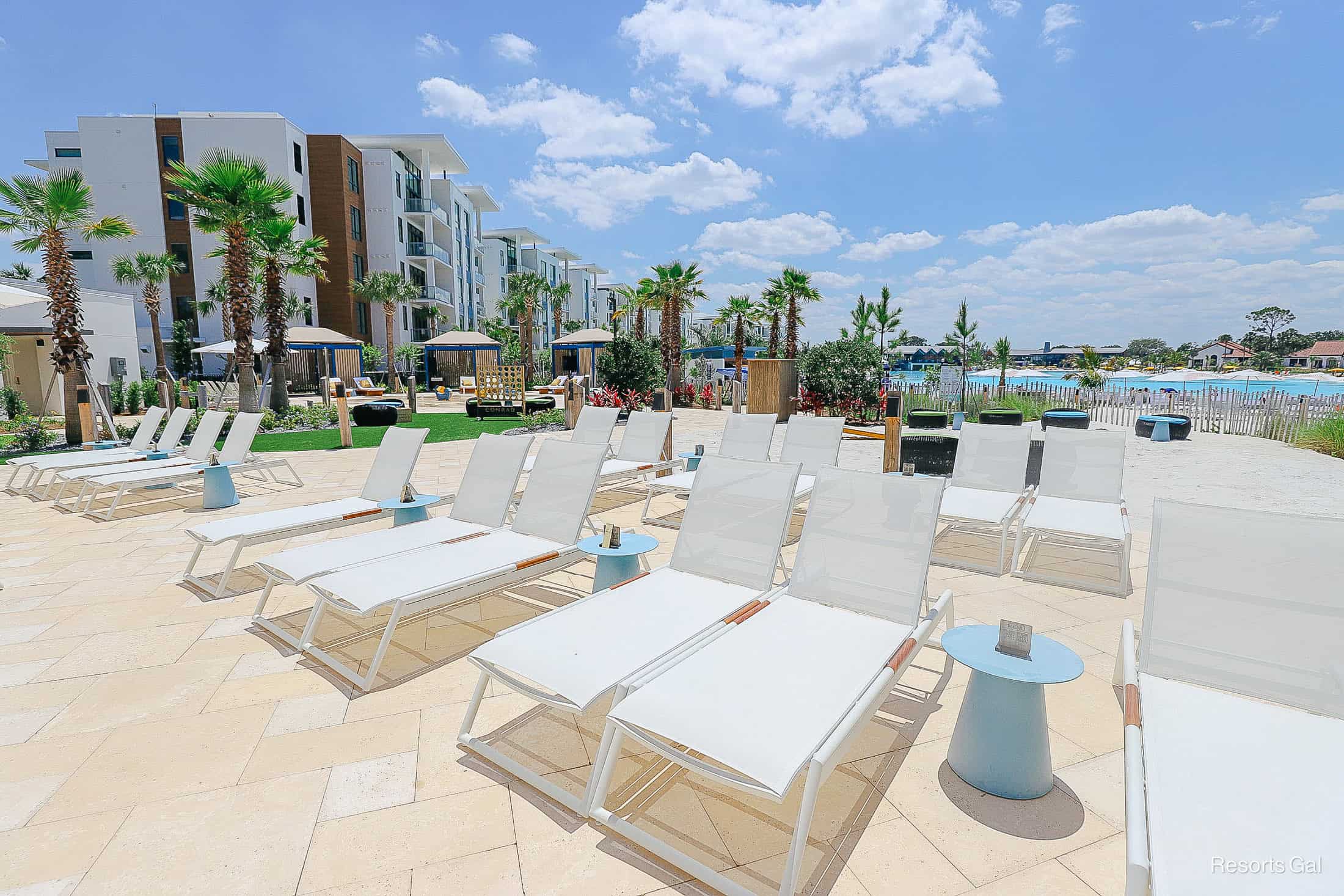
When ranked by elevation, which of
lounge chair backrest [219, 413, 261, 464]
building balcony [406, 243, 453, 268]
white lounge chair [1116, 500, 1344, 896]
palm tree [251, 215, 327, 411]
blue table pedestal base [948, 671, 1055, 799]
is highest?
building balcony [406, 243, 453, 268]

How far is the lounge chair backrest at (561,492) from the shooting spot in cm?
430

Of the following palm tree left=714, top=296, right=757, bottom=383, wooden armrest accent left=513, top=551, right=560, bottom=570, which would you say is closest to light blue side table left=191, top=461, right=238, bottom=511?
wooden armrest accent left=513, top=551, right=560, bottom=570

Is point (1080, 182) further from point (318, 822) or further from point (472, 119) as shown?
point (318, 822)

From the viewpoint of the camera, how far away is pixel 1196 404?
16.2 metres

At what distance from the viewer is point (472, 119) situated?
1744 cm

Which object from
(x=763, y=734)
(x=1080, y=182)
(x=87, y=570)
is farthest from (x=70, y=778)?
(x=1080, y=182)

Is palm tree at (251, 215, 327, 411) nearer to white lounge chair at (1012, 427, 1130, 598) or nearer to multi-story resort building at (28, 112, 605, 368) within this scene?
multi-story resort building at (28, 112, 605, 368)

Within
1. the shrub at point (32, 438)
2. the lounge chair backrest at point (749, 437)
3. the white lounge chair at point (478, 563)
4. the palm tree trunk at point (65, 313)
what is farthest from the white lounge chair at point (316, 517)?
the shrub at point (32, 438)

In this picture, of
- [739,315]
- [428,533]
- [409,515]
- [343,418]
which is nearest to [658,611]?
[428,533]

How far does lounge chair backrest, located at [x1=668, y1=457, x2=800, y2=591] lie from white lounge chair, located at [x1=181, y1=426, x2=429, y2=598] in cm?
270

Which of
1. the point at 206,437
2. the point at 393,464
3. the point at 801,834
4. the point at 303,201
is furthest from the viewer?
the point at 303,201

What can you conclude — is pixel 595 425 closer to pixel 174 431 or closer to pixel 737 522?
pixel 737 522

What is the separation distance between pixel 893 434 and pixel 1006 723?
4672mm

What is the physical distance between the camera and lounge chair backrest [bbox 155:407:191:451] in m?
8.70
